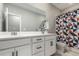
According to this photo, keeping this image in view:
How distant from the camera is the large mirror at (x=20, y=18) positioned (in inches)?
60.6

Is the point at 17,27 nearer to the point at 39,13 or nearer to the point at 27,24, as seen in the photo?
the point at 27,24

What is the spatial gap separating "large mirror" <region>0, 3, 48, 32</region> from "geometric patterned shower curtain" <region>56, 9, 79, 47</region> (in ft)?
3.39

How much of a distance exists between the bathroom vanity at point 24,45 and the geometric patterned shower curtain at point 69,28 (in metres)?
1.12

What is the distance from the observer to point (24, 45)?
1.25 meters

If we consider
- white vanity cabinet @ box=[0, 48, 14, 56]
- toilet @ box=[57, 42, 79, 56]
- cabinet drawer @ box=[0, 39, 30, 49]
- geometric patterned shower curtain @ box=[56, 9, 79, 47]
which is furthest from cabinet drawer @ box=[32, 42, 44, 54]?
geometric patterned shower curtain @ box=[56, 9, 79, 47]

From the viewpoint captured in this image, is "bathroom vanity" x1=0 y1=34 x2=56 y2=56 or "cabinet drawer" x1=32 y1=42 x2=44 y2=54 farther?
"cabinet drawer" x1=32 y1=42 x2=44 y2=54

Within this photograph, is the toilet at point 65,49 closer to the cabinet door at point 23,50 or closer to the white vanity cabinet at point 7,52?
the cabinet door at point 23,50

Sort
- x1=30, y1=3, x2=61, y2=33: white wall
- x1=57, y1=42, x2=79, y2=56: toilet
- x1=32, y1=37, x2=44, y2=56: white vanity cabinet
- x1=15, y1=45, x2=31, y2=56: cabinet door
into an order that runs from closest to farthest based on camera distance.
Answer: x1=15, y1=45, x2=31, y2=56: cabinet door, x1=32, y1=37, x2=44, y2=56: white vanity cabinet, x1=57, y1=42, x2=79, y2=56: toilet, x1=30, y1=3, x2=61, y2=33: white wall

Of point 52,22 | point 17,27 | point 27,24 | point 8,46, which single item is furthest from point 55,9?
point 8,46

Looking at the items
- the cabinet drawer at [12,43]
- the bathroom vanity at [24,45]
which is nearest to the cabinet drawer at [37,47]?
the bathroom vanity at [24,45]

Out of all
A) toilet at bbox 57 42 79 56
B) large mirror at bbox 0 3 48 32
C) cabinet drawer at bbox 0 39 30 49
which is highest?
large mirror at bbox 0 3 48 32

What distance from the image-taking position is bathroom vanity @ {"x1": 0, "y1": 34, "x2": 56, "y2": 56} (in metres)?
1.01

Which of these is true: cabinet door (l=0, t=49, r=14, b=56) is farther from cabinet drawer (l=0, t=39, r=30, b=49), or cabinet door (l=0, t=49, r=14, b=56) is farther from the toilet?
the toilet

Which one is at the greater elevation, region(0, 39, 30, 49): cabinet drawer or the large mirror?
the large mirror
